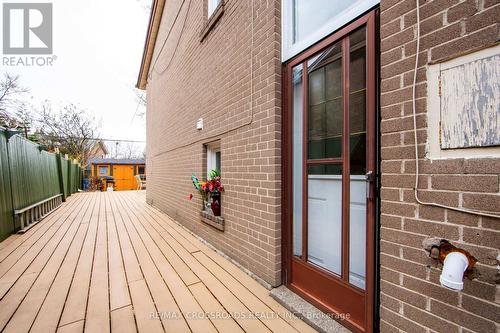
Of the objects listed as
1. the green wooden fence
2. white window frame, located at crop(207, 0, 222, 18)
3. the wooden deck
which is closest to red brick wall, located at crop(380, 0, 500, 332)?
the wooden deck

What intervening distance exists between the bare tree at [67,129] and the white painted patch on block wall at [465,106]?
20.9m

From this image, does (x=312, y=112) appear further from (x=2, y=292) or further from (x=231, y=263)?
(x=2, y=292)

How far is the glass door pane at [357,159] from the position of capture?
5.26ft

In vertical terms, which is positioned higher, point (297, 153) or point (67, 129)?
point (67, 129)

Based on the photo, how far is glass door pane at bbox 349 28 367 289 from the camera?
160cm

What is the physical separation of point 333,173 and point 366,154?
370 millimetres

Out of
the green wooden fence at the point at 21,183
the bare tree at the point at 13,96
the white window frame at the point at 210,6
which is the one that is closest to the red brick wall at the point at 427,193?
the white window frame at the point at 210,6

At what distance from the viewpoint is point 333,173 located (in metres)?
1.85

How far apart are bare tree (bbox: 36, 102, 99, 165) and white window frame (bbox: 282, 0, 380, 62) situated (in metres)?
19.7

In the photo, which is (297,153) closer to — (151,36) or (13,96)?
(151,36)

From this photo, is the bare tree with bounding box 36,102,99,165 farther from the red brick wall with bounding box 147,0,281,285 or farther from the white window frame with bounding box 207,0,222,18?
the white window frame with bounding box 207,0,222,18

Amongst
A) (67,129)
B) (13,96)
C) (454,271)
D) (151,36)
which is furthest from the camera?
(67,129)

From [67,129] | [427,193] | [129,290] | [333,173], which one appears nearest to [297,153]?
[333,173]

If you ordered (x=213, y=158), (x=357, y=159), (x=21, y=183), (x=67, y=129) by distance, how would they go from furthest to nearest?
(x=67, y=129)
(x=21, y=183)
(x=213, y=158)
(x=357, y=159)
